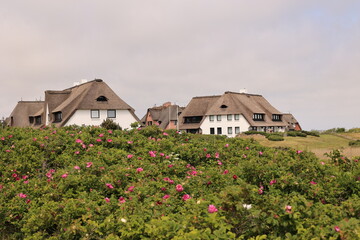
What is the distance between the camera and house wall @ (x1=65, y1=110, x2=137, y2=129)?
137ft

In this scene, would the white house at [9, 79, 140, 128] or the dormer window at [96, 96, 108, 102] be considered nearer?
the white house at [9, 79, 140, 128]

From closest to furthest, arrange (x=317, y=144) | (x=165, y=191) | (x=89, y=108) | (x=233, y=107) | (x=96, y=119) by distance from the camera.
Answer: (x=165, y=191), (x=317, y=144), (x=89, y=108), (x=96, y=119), (x=233, y=107)

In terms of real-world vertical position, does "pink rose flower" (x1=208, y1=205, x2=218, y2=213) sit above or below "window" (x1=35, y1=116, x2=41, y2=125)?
below

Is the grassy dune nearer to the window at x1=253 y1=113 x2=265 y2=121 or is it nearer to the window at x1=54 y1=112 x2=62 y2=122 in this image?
the window at x1=253 y1=113 x2=265 y2=121

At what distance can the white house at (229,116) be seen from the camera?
5838cm

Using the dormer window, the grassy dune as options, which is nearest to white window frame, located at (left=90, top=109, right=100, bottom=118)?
the dormer window

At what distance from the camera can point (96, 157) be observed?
29.3 ft

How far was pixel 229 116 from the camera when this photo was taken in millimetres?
59188

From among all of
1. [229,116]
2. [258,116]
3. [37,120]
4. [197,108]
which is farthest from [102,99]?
[258,116]

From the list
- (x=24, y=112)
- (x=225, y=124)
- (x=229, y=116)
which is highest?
(x=24, y=112)

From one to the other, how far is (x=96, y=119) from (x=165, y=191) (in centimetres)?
3765

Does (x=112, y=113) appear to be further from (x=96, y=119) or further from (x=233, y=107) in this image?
(x=233, y=107)

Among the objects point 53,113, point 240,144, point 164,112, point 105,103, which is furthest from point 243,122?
point 240,144

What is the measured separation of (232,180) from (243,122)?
52.4m
